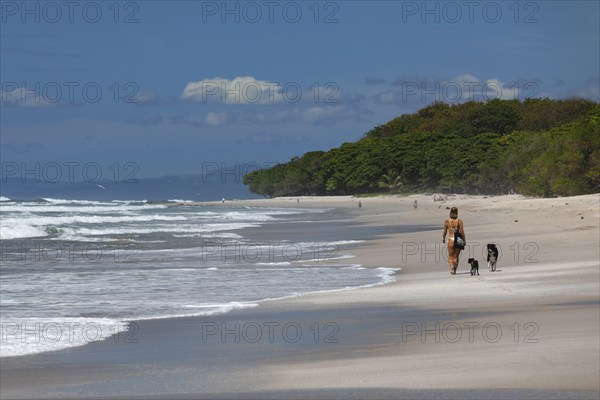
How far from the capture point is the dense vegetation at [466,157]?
6188 centimetres

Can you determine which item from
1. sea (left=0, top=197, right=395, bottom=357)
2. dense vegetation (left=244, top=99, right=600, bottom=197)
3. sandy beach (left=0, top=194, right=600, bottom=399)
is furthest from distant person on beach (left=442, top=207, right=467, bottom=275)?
dense vegetation (left=244, top=99, right=600, bottom=197)

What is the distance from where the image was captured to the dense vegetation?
61.9 metres

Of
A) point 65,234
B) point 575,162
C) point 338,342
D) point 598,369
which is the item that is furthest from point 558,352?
point 575,162

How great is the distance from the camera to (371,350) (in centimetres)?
976

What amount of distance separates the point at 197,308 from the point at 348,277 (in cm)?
513

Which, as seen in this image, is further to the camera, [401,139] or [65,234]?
[401,139]

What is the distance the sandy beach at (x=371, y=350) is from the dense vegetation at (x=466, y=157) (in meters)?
45.1

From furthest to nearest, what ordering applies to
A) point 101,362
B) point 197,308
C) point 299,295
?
point 299,295 < point 197,308 < point 101,362

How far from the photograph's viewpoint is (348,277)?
18719 millimetres

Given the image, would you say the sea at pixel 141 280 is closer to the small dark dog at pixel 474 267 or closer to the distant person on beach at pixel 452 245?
the distant person on beach at pixel 452 245

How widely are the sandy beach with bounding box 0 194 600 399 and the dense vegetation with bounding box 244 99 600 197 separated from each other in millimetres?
45145

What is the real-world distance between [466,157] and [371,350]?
102174 mm

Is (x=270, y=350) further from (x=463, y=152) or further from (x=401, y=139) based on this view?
(x=401, y=139)

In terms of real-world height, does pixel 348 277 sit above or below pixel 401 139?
below
